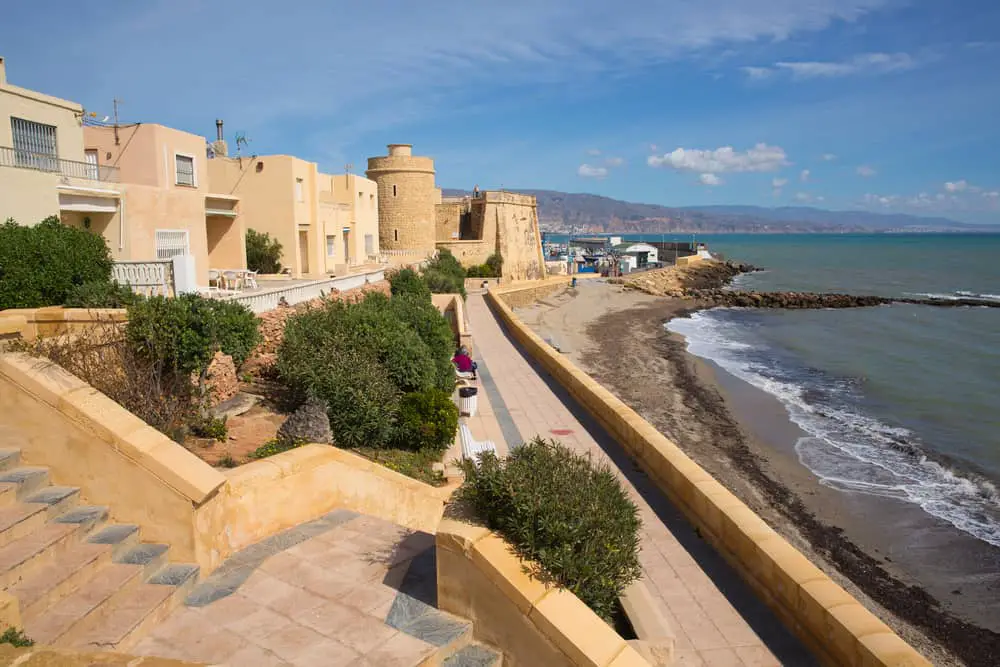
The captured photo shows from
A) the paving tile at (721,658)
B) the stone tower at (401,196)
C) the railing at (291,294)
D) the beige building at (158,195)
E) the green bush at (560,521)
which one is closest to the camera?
the green bush at (560,521)

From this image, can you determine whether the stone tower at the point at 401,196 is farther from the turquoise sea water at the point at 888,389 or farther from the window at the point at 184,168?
the window at the point at 184,168

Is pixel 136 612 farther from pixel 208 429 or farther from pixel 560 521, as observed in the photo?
pixel 208 429

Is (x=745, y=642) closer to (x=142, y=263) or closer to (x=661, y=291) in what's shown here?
(x=142, y=263)

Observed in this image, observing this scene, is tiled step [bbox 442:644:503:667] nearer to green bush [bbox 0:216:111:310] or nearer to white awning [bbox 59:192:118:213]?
green bush [bbox 0:216:111:310]

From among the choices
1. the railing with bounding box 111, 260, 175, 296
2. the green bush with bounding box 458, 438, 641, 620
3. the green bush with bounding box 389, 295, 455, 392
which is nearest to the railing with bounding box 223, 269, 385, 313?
the railing with bounding box 111, 260, 175, 296

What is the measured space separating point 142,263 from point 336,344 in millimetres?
3522

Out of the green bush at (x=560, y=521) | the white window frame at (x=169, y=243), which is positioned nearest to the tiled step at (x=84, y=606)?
the green bush at (x=560, y=521)

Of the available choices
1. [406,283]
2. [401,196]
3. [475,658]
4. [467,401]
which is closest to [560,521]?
[475,658]

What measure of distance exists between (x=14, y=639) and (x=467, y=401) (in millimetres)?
8853

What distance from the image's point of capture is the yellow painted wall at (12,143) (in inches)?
427

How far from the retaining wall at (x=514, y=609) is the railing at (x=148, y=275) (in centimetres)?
875

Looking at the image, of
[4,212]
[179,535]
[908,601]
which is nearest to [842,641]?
[179,535]

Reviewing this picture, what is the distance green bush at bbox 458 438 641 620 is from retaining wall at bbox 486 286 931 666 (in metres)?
1.53

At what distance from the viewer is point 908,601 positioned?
9.14 m
